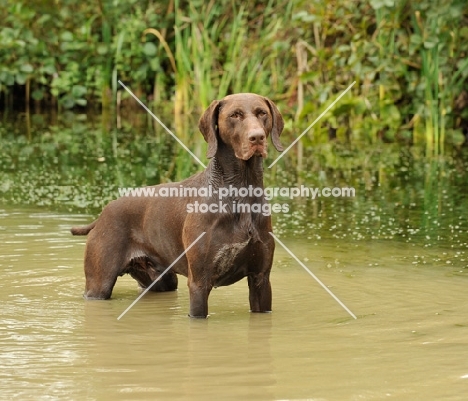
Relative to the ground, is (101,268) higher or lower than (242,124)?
lower

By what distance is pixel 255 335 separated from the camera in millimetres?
6164

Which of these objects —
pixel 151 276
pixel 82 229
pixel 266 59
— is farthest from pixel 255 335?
pixel 266 59

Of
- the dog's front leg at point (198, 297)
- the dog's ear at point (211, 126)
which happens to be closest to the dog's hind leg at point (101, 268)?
the dog's front leg at point (198, 297)

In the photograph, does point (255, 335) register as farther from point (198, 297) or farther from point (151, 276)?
point (151, 276)

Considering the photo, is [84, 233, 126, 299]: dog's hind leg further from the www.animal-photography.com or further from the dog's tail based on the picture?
the dog's tail

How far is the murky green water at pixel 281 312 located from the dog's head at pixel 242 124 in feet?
3.32

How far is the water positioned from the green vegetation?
23.0 feet

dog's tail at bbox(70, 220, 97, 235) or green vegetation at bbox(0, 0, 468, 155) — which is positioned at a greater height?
green vegetation at bbox(0, 0, 468, 155)

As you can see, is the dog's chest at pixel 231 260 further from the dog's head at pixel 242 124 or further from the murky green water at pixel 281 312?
the dog's head at pixel 242 124

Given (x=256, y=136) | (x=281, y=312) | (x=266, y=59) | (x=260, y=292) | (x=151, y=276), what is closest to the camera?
(x=256, y=136)

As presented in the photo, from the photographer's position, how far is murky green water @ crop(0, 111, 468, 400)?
519cm

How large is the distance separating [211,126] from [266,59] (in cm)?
1194

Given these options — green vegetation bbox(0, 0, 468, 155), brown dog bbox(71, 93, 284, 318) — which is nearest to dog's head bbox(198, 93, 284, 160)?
brown dog bbox(71, 93, 284, 318)

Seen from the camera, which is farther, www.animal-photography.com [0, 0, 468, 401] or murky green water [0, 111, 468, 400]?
www.animal-photography.com [0, 0, 468, 401]
